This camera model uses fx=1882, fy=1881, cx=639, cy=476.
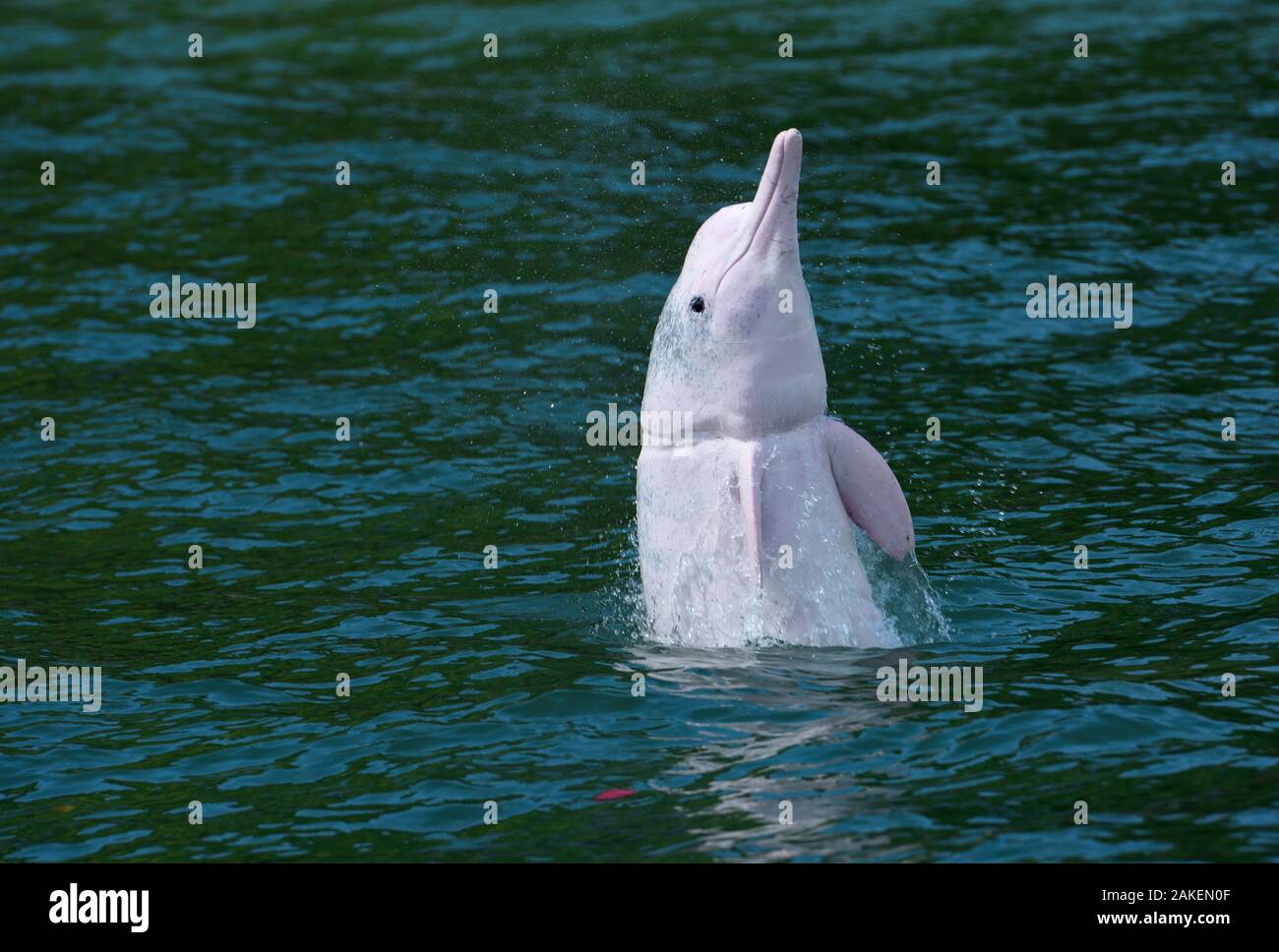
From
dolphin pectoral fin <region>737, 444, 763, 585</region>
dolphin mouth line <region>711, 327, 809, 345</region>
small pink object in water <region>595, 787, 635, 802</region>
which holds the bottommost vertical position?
small pink object in water <region>595, 787, 635, 802</region>

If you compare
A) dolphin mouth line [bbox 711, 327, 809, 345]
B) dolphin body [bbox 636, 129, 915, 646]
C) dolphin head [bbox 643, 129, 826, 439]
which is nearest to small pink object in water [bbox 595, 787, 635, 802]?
dolphin body [bbox 636, 129, 915, 646]

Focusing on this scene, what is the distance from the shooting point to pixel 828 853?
8.57 metres

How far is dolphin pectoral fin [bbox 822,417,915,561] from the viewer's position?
10914mm

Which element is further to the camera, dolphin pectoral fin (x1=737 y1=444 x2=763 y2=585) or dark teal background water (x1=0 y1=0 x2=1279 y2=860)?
dolphin pectoral fin (x1=737 y1=444 x2=763 y2=585)

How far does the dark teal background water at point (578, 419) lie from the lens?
31.9ft

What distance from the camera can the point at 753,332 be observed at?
10.8 metres

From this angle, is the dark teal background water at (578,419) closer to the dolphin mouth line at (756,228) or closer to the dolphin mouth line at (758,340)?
the dolphin mouth line at (758,340)

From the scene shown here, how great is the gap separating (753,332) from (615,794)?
111 inches

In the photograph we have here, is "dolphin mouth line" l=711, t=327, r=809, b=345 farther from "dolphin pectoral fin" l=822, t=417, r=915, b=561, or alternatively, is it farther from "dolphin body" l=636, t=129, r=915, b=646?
"dolphin pectoral fin" l=822, t=417, r=915, b=561

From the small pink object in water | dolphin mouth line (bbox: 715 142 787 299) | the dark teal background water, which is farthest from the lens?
dolphin mouth line (bbox: 715 142 787 299)

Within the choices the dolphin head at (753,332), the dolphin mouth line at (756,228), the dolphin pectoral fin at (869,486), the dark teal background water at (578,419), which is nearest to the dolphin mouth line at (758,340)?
the dolphin head at (753,332)

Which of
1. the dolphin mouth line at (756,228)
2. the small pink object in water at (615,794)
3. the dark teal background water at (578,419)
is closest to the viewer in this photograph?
the small pink object in water at (615,794)

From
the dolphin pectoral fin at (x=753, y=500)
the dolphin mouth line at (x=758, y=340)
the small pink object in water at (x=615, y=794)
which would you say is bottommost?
the small pink object in water at (x=615, y=794)

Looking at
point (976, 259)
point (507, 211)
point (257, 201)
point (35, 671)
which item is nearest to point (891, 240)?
point (976, 259)
